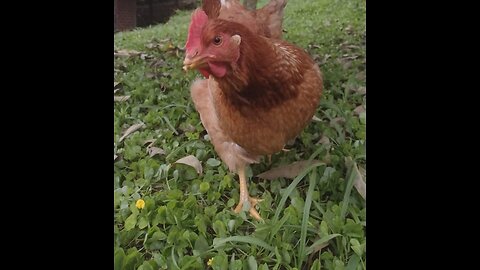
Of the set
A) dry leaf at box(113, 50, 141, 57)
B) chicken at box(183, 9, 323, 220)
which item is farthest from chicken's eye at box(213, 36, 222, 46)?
dry leaf at box(113, 50, 141, 57)

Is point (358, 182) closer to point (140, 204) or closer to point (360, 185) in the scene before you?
point (360, 185)

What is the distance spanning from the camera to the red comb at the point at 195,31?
1142mm

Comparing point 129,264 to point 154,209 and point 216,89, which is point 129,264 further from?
point 216,89

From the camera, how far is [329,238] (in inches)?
46.3

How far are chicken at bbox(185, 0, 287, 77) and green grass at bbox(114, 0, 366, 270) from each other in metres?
0.02

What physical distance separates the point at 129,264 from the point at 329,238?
47 cm

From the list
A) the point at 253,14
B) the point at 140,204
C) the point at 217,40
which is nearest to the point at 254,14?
the point at 253,14

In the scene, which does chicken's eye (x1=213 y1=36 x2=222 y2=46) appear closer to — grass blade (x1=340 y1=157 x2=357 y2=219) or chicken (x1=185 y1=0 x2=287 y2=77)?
chicken (x1=185 y1=0 x2=287 y2=77)

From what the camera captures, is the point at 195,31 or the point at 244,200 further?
the point at 244,200

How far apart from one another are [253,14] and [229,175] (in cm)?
40

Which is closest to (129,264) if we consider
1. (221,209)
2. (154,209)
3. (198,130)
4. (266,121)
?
(154,209)

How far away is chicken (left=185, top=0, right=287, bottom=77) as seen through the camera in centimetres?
122

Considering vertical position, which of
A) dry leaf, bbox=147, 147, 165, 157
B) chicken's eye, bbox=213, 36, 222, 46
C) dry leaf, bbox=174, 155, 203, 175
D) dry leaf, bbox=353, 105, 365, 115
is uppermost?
chicken's eye, bbox=213, 36, 222, 46

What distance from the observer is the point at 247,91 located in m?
1.18
